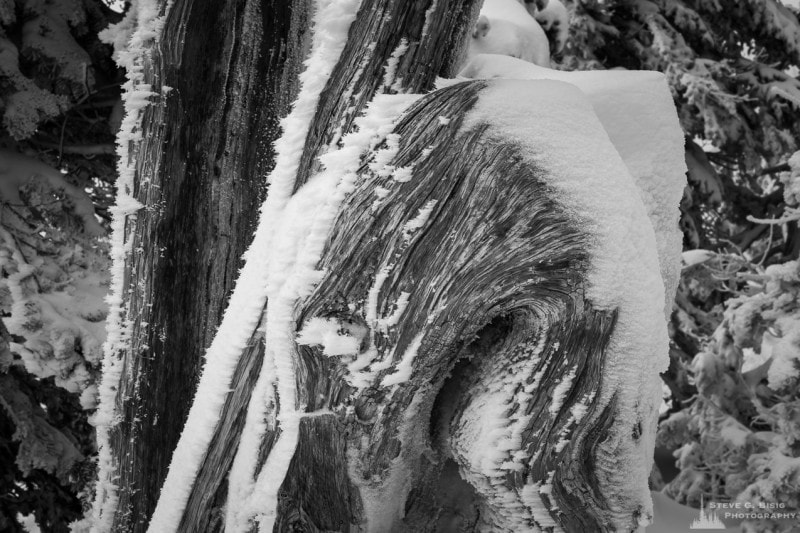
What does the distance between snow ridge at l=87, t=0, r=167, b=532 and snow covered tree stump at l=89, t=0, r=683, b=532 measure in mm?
302

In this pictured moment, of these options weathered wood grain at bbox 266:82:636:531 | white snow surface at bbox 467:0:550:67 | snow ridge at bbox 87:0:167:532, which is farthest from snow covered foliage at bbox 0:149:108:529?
white snow surface at bbox 467:0:550:67

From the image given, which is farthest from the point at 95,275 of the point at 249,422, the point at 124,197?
the point at 249,422

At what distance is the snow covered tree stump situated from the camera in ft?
4.40

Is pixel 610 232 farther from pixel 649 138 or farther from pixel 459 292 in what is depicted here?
pixel 649 138

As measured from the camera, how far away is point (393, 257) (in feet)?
4.39

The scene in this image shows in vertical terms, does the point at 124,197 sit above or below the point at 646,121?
below

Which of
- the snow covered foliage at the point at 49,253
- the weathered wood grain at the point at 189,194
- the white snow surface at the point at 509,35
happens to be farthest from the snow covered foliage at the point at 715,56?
the weathered wood grain at the point at 189,194

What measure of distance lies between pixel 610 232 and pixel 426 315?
43 cm

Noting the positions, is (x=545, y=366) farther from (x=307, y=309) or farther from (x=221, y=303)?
(x=221, y=303)

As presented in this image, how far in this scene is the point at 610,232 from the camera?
1.36m

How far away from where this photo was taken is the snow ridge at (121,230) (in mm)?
1729

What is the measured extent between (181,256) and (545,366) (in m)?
1.04

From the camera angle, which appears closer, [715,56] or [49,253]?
[49,253]

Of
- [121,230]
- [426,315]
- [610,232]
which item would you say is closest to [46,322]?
[121,230]
